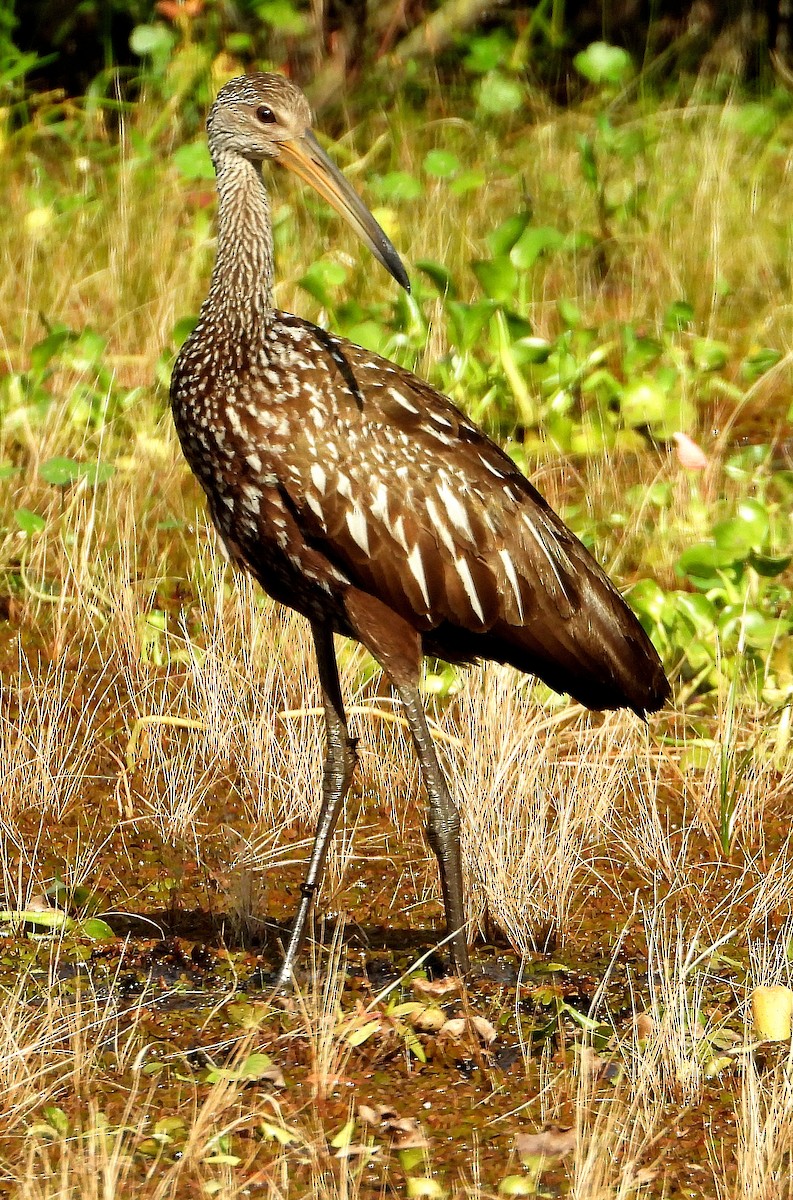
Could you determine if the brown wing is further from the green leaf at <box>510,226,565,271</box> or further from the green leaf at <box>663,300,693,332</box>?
the green leaf at <box>663,300,693,332</box>

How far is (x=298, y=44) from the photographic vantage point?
8664mm

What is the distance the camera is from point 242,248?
154 inches

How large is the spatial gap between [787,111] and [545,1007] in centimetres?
608

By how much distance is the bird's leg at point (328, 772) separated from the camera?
4.02m

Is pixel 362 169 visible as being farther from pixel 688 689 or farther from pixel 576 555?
pixel 576 555

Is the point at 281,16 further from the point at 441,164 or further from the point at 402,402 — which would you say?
the point at 402,402

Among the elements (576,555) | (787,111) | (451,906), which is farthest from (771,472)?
(787,111)

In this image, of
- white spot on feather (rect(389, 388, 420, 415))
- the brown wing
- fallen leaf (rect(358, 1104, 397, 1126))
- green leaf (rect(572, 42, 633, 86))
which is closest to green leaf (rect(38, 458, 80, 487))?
the brown wing

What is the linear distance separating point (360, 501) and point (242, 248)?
649mm

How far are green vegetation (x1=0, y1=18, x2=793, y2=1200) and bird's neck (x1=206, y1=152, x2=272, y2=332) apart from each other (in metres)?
1.20

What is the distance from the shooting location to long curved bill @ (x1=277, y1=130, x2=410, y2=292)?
3.74 meters

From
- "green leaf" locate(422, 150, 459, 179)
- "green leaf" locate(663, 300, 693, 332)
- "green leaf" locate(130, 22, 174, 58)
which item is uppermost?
"green leaf" locate(130, 22, 174, 58)

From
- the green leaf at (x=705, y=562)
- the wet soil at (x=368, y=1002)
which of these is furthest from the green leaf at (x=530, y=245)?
the wet soil at (x=368, y=1002)

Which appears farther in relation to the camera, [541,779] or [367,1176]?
[541,779]
